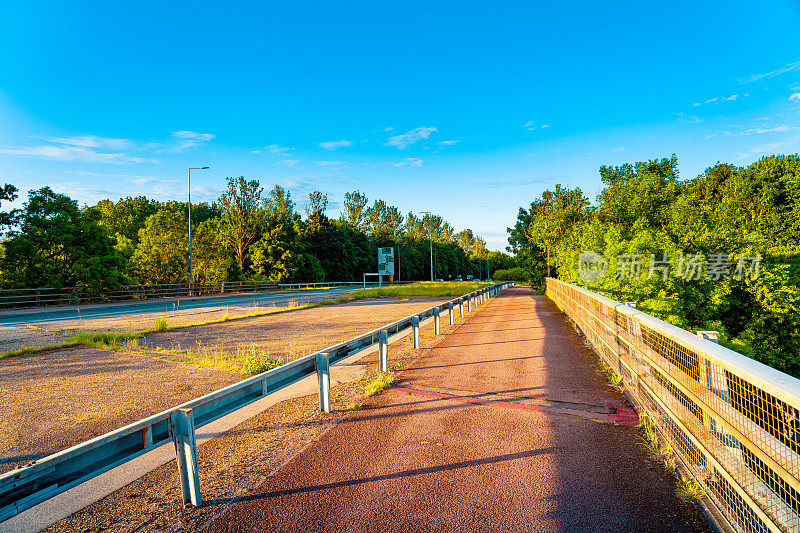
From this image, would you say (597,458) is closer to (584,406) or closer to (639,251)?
(584,406)

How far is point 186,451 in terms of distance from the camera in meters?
3.30

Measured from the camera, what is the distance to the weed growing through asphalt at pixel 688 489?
3.23 m

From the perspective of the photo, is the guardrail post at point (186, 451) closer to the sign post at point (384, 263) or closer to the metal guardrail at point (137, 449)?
the metal guardrail at point (137, 449)

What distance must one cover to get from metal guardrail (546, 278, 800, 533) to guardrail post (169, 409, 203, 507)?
3.58 m

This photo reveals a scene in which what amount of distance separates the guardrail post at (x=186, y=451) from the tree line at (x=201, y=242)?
30.3 meters

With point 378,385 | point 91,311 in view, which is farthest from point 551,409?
point 91,311

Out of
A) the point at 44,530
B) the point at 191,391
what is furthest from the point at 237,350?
the point at 44,530

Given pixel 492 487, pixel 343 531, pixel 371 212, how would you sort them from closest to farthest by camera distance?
pixel 343 531 < pixel 492 487 < pixel 371 212

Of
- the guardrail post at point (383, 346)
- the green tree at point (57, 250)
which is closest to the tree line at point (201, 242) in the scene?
the green tree at point (57, 250)

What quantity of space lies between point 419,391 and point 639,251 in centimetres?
1931

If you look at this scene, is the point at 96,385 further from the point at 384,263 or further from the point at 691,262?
the point at 384,263

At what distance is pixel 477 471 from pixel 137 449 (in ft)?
8.46

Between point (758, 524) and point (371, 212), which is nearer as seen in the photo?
point (758, 524)

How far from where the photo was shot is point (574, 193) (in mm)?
41438
